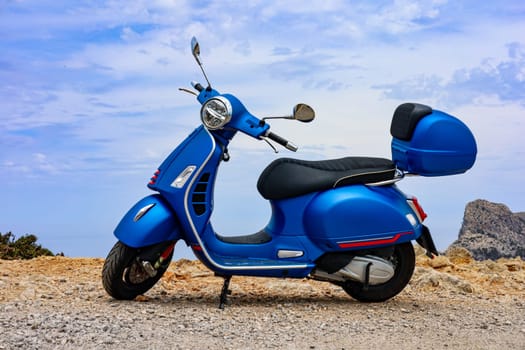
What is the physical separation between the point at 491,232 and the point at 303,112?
19.4 feet

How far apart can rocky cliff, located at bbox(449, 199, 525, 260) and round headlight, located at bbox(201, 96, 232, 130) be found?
226 inches

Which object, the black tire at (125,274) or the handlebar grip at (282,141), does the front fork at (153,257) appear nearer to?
the black tire at (125,274)

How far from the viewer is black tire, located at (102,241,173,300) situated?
6.39m

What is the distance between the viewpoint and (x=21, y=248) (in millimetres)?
10703

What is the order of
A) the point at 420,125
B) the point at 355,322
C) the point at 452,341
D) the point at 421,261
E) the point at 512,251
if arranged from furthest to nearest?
the point at 512,251 < the point at 421,261 < the point at 420,125 < the point at 355,322 < the point at 452,341

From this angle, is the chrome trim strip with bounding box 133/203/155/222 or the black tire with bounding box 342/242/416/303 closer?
the chrome trim strip with bounding box 133/203/155/222

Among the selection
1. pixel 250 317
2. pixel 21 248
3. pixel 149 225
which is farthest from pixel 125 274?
pixel 21 248

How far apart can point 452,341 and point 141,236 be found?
2353 mm

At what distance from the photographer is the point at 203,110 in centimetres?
628

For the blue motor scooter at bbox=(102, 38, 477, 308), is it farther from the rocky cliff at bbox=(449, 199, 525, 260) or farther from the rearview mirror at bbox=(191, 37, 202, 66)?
the rocky cliff at bbox=(449, 199, 525, 260)

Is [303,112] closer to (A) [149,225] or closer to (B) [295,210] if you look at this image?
(B) [295,210]

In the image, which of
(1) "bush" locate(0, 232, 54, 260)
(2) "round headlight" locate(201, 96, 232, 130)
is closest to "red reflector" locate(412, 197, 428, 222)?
(2) "round headlight" locate(201, 96, 232, 130)

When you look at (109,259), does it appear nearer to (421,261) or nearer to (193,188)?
(193,188)

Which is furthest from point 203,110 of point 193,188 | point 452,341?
point 452,341
